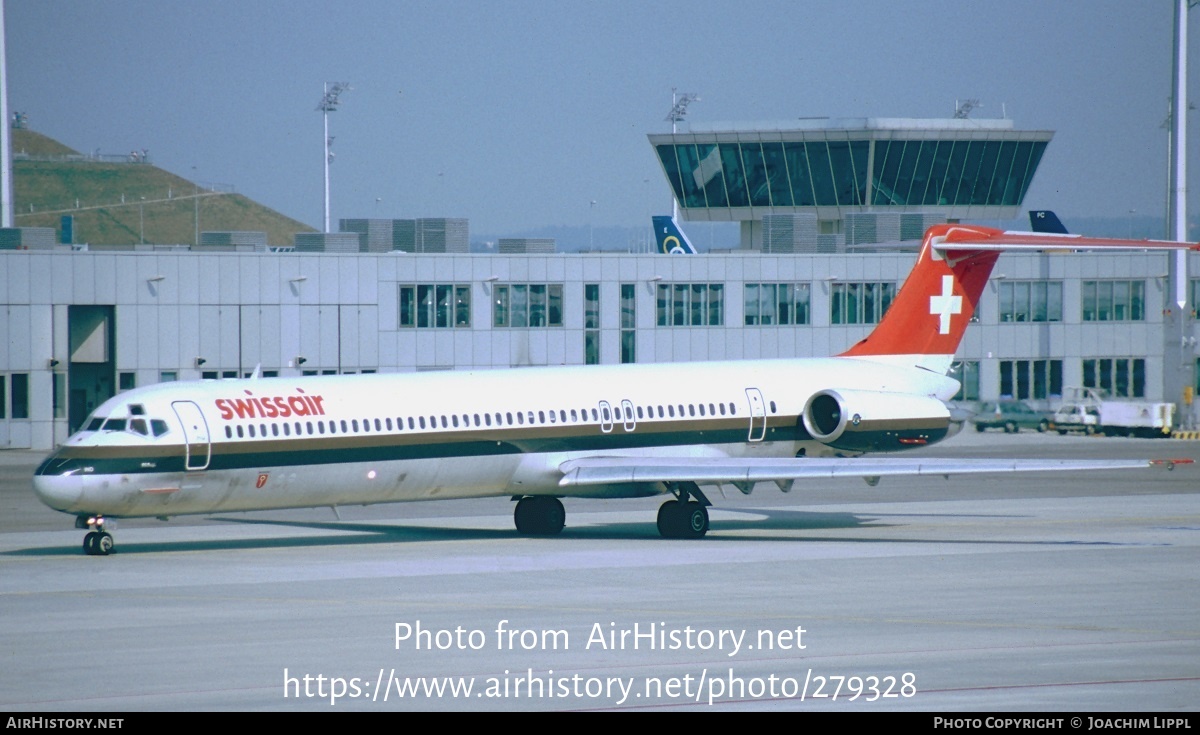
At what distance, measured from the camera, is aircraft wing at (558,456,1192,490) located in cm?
2811

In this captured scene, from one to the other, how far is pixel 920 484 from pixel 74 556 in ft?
81.7

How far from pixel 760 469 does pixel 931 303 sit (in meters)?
7.74

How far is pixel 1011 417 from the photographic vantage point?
67.0 metres

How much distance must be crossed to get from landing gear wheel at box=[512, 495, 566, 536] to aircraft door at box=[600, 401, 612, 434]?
184cm

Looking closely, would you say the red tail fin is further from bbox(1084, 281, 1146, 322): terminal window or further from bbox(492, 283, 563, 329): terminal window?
bbox(1084, 281, 1146, 322): terminal window

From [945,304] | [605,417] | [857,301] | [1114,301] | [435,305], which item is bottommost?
[605,417]

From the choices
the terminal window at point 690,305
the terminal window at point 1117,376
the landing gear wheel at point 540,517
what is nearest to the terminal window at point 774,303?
the terminal window at point 690,305

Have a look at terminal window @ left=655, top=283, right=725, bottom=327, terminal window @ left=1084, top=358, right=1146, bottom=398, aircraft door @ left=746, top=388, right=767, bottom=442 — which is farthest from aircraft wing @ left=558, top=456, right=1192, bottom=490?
terminal window @ left=1084, top=358, right=1146, bottom=398

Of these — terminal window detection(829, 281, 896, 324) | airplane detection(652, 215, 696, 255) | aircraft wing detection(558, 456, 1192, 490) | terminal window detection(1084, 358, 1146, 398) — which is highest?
airplane detection(652, 215, 696, 255)

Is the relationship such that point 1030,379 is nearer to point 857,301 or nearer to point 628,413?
point 857,301

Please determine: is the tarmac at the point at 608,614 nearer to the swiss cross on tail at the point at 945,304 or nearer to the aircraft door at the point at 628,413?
the aircraft door at the point at 628,413

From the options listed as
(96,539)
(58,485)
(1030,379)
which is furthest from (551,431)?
(1030,379)

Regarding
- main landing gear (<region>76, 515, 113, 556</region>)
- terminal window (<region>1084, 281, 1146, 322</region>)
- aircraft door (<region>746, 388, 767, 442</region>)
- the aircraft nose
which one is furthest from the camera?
terminal window (<region>1084, 281, 1146, 322</region>)

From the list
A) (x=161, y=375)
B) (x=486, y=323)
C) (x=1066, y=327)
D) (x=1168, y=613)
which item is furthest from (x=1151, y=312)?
(x=1168, y=613)
